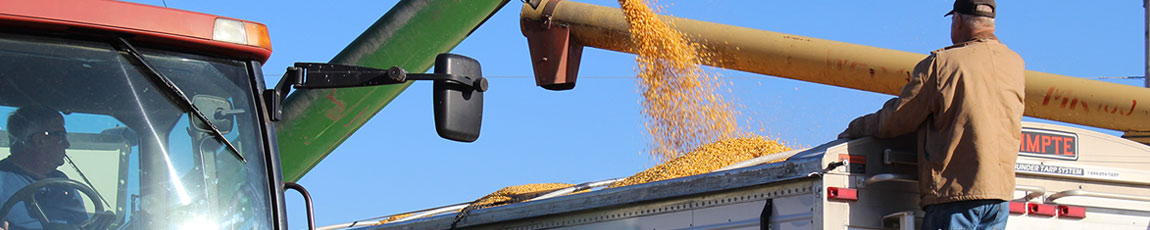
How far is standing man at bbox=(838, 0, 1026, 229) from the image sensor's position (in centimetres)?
475

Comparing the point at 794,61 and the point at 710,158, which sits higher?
the point at 794,61

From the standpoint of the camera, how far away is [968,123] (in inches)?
188

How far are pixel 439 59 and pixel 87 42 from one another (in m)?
1.06

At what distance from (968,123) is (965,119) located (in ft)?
0.06

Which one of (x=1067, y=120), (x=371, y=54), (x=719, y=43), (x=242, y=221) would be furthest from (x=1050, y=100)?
(x=242, y=221)

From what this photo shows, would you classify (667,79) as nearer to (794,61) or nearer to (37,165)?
(794,61)

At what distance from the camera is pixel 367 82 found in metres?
3.98

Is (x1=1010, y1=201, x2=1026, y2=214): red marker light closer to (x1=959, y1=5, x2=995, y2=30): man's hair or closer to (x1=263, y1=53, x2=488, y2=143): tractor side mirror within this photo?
(x1=959, y1=5, x2=995, y2=30): man's hair

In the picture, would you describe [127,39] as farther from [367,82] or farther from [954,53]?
[954,53]

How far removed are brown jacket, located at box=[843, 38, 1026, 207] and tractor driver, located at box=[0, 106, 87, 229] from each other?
3129 mm

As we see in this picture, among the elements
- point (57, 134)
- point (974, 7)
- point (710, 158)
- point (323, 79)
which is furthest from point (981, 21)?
point (57, 134)

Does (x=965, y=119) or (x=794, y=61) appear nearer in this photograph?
(x=965, y=119)

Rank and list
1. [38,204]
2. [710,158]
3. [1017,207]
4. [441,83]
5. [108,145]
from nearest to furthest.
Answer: [38,204]
[108,145]
[441,83]
[1017,207]
[710,158]

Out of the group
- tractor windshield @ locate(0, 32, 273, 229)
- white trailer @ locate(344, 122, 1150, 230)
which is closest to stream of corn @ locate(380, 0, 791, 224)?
white trailer @ locate(344, 122, 1150, 230)
